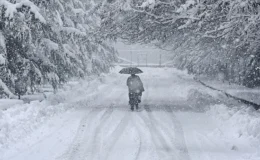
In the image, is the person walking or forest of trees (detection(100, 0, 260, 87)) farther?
the person walking

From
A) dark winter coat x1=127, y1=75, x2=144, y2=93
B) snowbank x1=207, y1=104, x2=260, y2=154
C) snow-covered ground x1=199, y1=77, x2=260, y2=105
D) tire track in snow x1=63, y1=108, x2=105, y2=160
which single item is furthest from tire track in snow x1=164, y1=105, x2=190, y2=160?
snow-covered ground x1=199, y1=77, x2=260, y2=105

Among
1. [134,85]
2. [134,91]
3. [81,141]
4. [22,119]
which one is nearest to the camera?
[81,141]

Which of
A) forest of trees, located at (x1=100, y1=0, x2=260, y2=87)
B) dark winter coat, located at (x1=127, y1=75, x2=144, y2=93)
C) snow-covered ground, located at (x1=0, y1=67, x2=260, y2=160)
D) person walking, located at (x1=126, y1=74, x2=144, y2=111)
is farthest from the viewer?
dark winter coat, located at (x1=127, y1=75, x2=144, y2=93)

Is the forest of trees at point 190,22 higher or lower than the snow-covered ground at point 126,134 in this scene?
higher

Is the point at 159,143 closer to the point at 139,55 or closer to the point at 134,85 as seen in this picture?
the point at 134,85

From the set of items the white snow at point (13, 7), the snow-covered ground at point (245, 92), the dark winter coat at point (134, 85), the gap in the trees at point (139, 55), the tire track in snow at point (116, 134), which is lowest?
the gap in the trees at point (139, 55)

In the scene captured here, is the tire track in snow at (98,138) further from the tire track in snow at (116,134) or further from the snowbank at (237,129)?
the snowbank at (237,129)

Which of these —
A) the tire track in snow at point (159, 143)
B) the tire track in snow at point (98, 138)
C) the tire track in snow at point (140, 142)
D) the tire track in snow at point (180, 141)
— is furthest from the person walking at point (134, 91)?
the tire track in snow at point (159, 143)

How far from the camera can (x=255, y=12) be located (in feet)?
39.7

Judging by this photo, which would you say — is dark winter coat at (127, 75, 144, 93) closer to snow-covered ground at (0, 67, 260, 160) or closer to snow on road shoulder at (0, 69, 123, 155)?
snow-covered ground at (0, 67, 260, 160)

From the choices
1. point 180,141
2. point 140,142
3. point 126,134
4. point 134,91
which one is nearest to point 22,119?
point 126,134

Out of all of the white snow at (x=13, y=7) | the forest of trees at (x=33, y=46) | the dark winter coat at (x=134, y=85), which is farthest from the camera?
the dark winter coat at (x=134, y=85)

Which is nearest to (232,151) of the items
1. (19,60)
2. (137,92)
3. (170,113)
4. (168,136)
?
(168,136)

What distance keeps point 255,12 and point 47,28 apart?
27.8ft
